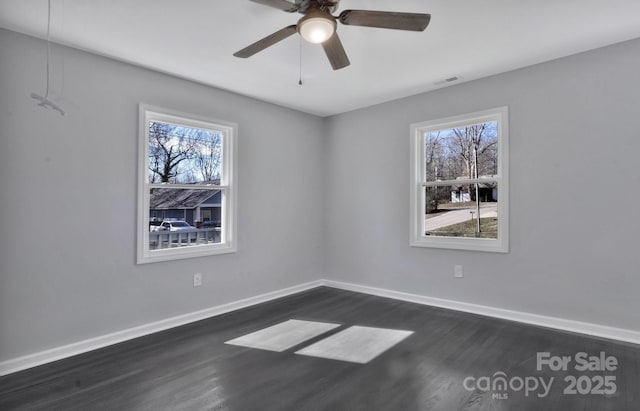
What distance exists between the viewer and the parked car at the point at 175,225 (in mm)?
3514

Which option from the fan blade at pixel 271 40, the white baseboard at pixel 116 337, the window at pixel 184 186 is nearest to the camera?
the fan blade at pixel 271 40

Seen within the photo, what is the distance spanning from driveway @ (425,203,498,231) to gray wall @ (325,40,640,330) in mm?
256

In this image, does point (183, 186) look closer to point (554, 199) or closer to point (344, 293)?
point (344, 293)

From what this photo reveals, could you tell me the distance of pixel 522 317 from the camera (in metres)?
3.41

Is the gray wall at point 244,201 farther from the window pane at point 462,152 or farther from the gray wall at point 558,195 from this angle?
the window pane at point 462,152

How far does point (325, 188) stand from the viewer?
5.24m

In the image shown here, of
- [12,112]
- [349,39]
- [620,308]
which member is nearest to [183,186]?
[12,112]

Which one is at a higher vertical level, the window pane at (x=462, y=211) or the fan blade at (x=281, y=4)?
the fan blade at (x=281, y=4)

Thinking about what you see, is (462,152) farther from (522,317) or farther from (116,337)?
(116,337)

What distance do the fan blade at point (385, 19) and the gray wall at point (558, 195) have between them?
212cm

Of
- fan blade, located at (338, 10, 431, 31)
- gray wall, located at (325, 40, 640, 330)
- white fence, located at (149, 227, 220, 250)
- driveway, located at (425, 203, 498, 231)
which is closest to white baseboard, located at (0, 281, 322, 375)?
white fence, located at (149, 227, 220, 250)

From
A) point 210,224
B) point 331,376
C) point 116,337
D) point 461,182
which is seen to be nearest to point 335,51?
point 331,376

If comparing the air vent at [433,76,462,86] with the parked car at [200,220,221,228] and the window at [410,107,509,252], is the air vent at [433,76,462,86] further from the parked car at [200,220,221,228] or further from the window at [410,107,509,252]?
the parked car at [200,220,221,228]

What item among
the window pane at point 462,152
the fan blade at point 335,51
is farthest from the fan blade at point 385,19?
the window pane at point 462,152
